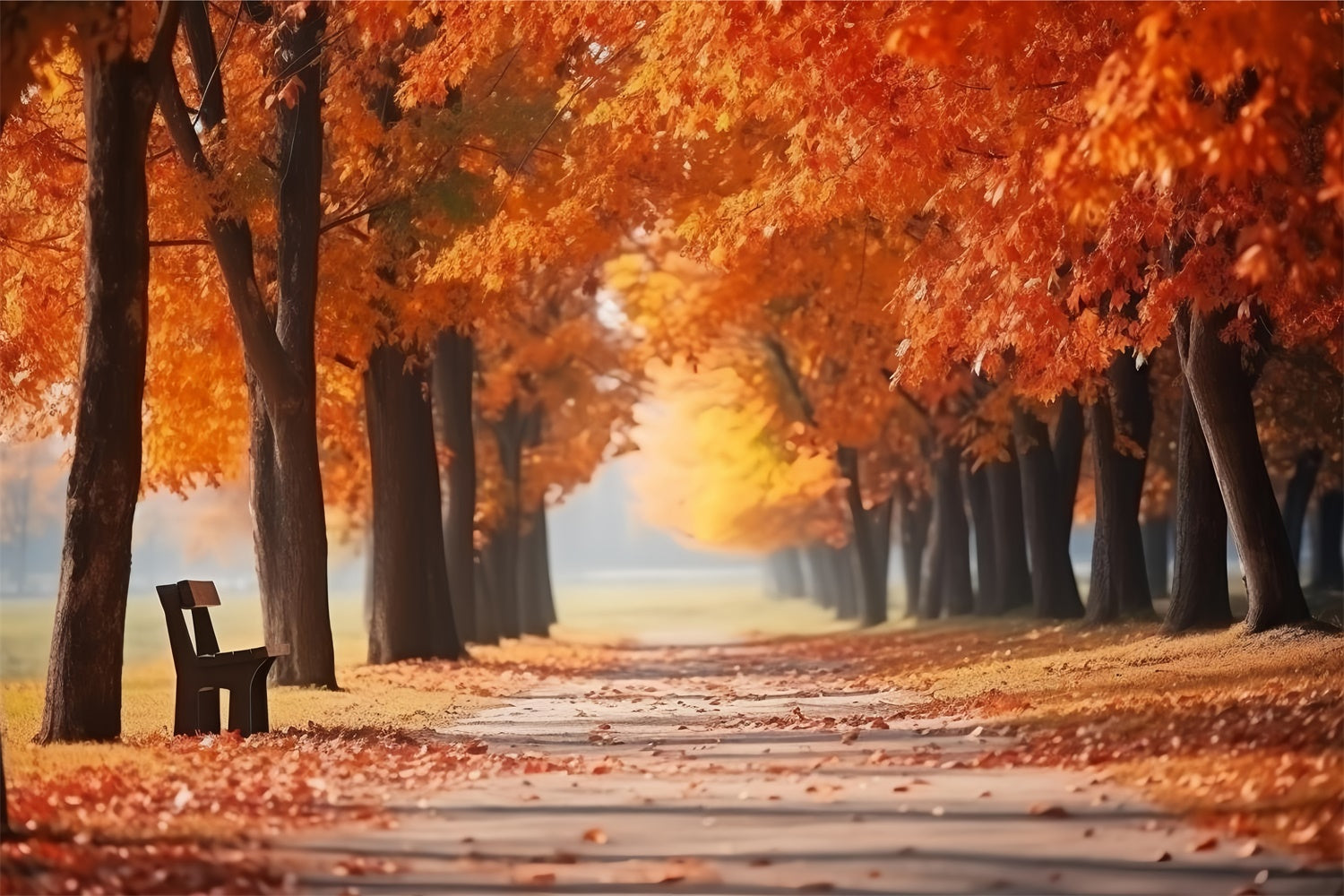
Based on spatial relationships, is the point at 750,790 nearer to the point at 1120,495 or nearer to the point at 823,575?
the point at 1120,495

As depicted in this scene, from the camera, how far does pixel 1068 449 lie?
30.1 meters

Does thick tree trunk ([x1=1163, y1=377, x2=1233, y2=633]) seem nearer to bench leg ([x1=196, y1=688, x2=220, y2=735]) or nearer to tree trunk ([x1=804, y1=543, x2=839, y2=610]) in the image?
bench leg ([x1=196, y1=688, x2=220, y2=735])

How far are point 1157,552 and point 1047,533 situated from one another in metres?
15.9

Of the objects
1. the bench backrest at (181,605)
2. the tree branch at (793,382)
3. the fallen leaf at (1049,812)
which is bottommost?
the fallen leaf at (1049,812)

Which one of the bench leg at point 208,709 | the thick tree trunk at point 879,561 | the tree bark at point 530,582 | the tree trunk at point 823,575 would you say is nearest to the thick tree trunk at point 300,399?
the bench leg at point 208,709

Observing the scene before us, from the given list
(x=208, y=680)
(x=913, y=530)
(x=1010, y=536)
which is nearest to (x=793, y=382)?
(x=1010, y=536)

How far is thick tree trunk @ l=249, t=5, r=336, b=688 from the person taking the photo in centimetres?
1912

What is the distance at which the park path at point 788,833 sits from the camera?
24.0 feet

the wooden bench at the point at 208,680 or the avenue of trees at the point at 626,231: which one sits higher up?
the avenue of trees at the point at 626,231

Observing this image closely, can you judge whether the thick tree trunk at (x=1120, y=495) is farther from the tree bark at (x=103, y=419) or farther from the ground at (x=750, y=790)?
the tree bark at (x=103, y=419)

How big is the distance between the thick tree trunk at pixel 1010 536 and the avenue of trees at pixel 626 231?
8cm

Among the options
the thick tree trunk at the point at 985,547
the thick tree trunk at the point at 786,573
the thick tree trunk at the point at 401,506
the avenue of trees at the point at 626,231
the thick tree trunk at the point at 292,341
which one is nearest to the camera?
the avenue of trees at the point at 626,231

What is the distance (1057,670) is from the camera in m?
18.6

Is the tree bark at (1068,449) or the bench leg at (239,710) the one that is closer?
the bench leg at (239,710)
